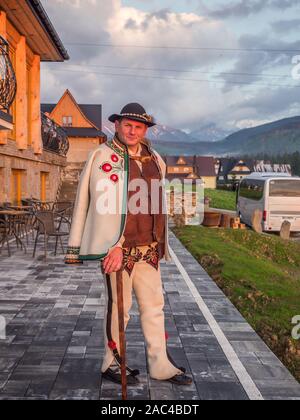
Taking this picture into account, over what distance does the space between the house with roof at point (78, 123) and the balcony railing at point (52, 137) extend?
69.5 feet

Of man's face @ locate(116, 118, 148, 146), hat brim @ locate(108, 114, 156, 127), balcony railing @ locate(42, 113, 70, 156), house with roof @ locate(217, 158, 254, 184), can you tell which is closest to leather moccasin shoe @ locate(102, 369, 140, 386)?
man's face @ locate(116, 118, 148, 146)

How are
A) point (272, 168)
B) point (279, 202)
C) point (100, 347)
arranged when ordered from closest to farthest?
point (100, 347) → point (279, 202) → point (272, 168)

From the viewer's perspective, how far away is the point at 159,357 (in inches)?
152

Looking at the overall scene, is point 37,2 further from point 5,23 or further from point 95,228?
point 95,228

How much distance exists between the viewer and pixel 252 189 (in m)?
24.1

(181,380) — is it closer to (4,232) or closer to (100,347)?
(100,347)

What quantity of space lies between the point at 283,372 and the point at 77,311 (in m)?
2.79

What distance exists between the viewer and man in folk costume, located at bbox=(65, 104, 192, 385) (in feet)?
11.8

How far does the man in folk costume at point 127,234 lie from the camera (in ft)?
11.8

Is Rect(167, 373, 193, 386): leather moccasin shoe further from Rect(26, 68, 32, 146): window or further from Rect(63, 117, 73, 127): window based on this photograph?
Rect(63, 117, 73, 127): window

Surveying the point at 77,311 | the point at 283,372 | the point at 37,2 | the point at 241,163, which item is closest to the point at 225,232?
the point at 37,2

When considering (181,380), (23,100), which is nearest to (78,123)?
(23,100)

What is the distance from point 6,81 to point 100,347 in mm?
7676

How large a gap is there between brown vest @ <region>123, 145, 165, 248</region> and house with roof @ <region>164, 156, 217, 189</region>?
10012 cm
